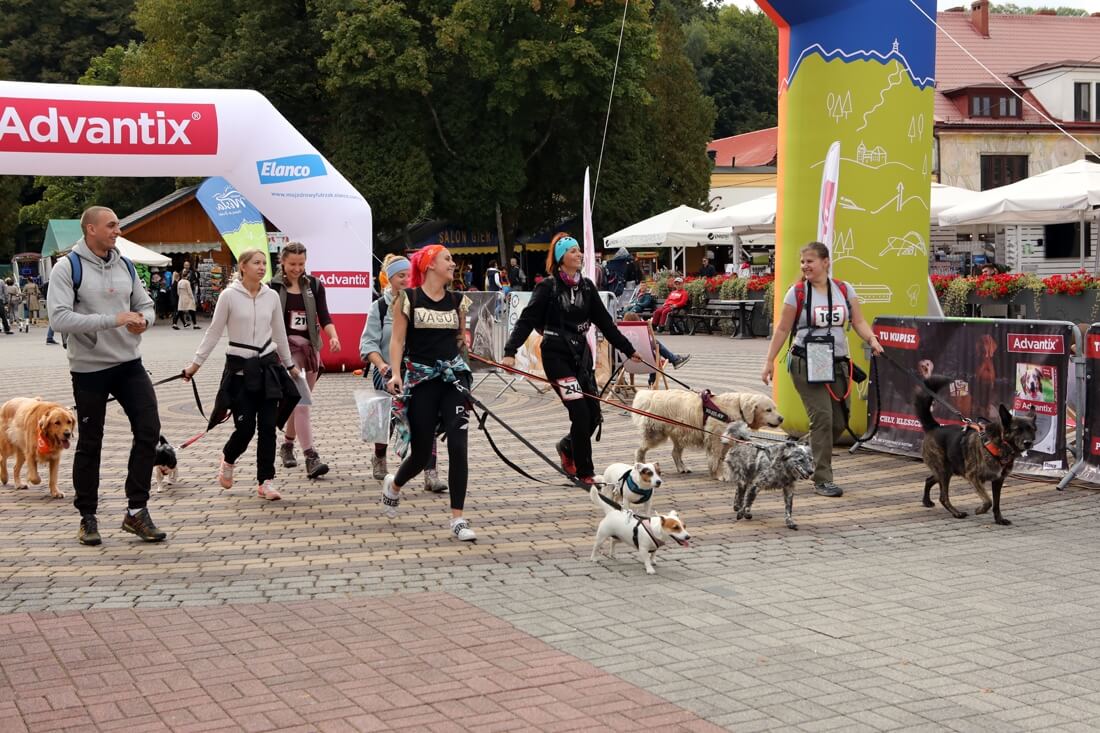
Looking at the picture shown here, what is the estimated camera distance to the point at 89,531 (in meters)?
7.48

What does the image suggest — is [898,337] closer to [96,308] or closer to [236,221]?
[96,308]

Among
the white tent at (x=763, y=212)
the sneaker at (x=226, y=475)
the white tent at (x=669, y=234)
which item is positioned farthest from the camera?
the white tent at (x=669, y=234)

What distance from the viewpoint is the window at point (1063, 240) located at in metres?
40.5

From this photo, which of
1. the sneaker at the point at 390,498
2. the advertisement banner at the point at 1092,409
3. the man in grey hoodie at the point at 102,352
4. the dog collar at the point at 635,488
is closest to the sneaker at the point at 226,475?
the man in grey hoodie at the point at 102,352

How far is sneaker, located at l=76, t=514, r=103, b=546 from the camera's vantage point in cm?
746

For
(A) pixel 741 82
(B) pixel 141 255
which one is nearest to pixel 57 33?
(B) pixel 141 255

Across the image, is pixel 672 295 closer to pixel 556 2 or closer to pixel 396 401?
pixel 556 2

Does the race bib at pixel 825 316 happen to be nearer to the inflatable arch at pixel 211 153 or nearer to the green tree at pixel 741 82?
the inflatable arch at pixel 211 153

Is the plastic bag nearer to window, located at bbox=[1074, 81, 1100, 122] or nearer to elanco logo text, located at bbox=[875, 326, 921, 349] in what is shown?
elanco logo text, located at bbox=[875, 326, 921, 349]

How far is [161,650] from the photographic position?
5.32m

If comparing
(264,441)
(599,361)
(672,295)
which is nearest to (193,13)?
(672,295)

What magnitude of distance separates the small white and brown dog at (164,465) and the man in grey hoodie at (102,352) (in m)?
1.61

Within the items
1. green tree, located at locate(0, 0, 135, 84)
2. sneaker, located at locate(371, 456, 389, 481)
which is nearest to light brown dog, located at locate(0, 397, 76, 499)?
sneaker, located at locate(371, 456, 389, 481)

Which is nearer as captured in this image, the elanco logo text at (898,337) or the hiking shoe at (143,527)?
the hiking shoe at (143,527)
